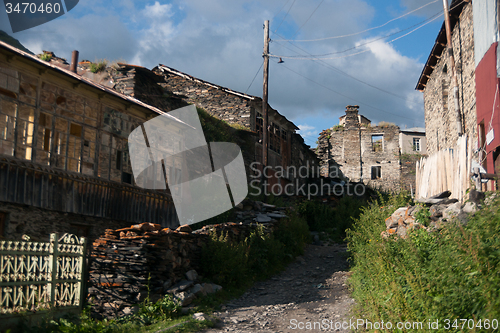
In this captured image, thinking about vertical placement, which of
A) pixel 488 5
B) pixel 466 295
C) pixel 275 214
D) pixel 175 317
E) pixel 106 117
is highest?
pixel 488 5

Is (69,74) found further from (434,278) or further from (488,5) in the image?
(488,5)

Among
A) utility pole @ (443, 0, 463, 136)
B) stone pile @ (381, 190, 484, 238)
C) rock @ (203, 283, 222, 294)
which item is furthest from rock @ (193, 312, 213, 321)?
utility pole @ (443, 0, 463, 136)

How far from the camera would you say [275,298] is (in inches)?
387

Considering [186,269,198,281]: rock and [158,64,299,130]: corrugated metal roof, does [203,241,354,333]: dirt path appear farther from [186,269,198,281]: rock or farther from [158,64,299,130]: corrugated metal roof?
[158,64,299,130]: corrugated metal roof

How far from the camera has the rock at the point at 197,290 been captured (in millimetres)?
9109

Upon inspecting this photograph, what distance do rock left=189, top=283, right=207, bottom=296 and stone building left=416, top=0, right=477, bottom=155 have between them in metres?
7.81

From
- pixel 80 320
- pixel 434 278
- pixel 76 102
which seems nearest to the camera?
pixel 434 278

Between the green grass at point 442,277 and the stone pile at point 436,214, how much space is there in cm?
50

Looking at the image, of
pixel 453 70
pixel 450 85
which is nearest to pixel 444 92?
pixel 450 85

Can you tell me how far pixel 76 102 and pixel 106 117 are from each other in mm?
1066

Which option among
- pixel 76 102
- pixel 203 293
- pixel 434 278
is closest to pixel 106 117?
pixel 76 102

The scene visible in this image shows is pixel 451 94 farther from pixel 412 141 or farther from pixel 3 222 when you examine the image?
pixel 412 141

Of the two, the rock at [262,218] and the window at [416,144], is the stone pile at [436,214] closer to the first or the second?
the rock at [262,218]

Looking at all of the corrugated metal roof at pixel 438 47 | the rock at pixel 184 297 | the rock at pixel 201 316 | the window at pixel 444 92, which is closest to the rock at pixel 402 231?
the rock at pixel 201 316
